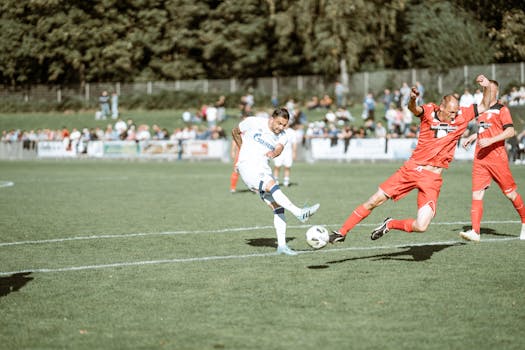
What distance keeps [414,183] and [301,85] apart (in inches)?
2016

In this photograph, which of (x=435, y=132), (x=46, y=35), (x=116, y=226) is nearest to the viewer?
(x=435, y=132)

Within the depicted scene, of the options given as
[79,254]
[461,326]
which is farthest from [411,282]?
[79,254]

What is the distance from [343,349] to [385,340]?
41 cm

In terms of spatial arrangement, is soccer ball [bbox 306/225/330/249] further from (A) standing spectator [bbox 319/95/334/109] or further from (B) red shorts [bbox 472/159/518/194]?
(A) standing spectator [bbox 319/95/334/109]

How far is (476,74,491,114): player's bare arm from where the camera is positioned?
10859 millimetres

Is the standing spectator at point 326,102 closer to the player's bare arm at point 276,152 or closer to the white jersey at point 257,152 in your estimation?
the white jersey at point 257,152

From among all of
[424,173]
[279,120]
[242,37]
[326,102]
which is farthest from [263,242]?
[242,37]

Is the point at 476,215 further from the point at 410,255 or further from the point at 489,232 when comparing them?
the point at 410,255

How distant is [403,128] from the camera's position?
3828cm

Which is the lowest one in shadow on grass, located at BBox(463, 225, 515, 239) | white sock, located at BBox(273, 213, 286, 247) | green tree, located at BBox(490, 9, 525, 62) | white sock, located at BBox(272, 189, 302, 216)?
shadow on grass, located at BBox(463, 225, 515, 239)

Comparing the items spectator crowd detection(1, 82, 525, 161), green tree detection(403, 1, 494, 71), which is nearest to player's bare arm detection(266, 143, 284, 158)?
spectator crowd detection(1, 82, 525, 161)

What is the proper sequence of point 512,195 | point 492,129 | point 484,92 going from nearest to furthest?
1. point 484,92
2. point 492,129
3. point 512,195

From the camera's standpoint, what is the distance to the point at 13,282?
8914mm

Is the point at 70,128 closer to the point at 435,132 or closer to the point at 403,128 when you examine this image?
the point at 403,128
